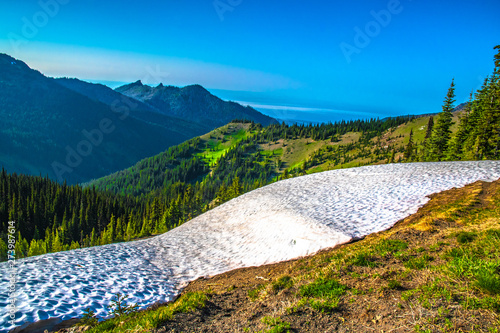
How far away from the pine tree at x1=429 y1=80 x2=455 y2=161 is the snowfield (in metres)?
30.3

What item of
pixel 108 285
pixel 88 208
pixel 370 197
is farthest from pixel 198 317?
pixel 88 208

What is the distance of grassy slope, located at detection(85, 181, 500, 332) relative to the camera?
6.08 metres

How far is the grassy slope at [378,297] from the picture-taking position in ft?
20.0

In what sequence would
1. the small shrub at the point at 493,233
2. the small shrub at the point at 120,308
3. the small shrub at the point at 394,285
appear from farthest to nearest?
the small shrub at the point at 120,308 < the small shrub at the point at 493,233 < the small shrub at the point at 394,285

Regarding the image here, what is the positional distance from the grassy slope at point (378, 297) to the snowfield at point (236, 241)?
3546mm

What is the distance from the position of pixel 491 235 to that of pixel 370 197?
1369cm

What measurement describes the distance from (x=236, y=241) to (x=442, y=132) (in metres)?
56.3

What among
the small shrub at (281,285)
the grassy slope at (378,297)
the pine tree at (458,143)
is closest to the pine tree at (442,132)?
the pine tree at (458,143)

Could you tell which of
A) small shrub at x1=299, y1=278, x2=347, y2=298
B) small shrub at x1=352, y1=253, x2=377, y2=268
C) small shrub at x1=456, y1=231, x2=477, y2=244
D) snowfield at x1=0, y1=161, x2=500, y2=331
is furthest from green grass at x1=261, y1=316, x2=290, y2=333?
small shrub at x1=456, y1=231, x2=477, y2=244

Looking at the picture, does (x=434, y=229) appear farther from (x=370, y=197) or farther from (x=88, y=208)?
(x=88, y=208)

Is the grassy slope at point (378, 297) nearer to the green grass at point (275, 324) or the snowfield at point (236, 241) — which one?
the green grass at point (275, 324)

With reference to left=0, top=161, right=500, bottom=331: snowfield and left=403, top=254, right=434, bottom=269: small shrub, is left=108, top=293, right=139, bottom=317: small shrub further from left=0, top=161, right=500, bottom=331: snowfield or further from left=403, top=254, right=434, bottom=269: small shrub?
left=403, top=254, right=434, bottom=269: small shrub

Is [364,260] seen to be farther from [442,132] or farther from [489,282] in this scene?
[442,132]

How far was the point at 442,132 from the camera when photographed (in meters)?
55.2
